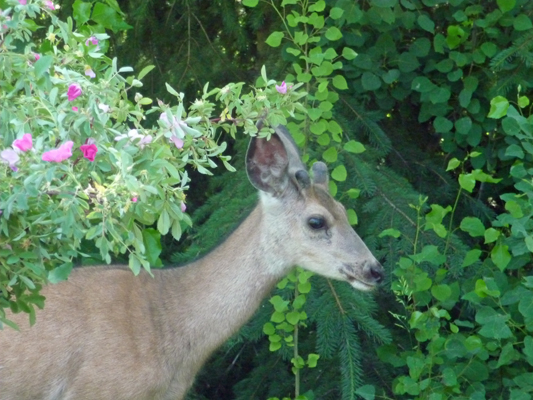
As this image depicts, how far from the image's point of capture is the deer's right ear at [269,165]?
4797mm

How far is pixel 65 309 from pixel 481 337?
7.30 feet

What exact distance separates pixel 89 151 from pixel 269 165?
6.96ft

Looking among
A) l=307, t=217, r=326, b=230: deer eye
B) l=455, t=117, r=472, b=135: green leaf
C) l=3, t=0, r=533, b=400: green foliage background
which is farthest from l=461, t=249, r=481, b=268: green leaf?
l=455, t=117, r=472, b=135: green leaf

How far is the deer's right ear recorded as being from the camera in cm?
480

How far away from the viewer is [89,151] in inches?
110

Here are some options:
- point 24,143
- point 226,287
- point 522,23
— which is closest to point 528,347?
point 226,287

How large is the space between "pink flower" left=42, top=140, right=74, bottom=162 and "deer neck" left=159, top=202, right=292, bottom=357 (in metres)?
2.15

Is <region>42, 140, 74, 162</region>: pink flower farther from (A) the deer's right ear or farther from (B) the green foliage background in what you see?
(B) the green foliage background

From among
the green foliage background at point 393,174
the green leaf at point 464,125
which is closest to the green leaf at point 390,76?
the green foliage background at point 393,174

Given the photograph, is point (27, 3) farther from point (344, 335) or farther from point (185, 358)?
point (344, 335)

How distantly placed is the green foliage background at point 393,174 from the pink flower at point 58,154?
2.34 m

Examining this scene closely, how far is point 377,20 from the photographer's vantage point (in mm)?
5523

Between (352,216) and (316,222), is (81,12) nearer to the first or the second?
(316,222)

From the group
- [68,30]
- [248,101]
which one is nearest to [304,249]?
[248,101]
